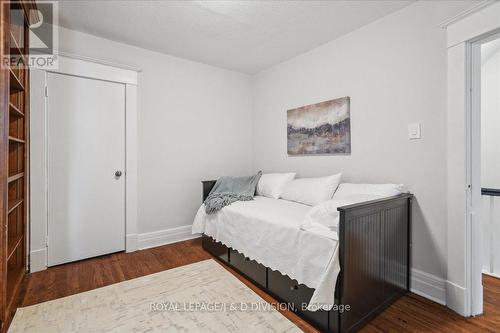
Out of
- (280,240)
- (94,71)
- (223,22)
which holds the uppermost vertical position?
(223,22)

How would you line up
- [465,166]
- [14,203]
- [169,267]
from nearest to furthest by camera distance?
1. [465,166]
2. [14,203]
3. [169,267]

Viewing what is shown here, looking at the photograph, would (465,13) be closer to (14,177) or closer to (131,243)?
(14,177)

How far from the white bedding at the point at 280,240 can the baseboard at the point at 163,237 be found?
1.72 ft

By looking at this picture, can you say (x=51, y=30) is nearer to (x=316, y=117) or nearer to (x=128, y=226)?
(x=128, y=226)

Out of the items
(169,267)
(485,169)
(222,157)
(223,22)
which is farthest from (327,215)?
(222,157)

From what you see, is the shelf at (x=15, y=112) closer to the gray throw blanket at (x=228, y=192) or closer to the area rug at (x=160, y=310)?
the area rug at (x=160, y=310)

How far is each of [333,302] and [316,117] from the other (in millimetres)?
2030

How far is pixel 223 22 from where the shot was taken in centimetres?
238

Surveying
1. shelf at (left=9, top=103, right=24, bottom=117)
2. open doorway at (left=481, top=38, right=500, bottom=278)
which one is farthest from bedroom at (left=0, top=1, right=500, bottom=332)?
open doorway at (left=481, top=38, right=500, bottom=278)

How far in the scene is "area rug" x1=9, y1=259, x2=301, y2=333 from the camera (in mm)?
1572

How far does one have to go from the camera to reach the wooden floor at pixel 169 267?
5.28 feet

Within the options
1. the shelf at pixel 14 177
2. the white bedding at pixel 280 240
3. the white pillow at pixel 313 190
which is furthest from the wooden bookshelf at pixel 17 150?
the white pillow at pixel 313 190

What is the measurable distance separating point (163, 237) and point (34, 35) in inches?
99.8

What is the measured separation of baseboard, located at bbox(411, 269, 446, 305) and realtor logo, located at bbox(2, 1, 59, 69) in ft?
11.8
